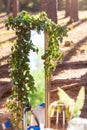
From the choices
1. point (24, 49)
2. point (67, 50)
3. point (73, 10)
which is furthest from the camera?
point (73, 10)

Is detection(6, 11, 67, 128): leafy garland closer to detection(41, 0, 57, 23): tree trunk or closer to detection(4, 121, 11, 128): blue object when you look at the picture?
detection(4, 121, 11, 128): blue object

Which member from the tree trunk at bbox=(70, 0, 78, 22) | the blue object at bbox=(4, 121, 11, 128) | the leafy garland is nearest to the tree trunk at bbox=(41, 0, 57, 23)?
the tree trunk at bbox=(70, 0, 78, 22)

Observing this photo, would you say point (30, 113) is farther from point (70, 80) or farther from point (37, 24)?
point (70, 80)

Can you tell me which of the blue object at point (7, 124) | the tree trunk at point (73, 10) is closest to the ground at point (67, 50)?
the blue object at point (7, 124)

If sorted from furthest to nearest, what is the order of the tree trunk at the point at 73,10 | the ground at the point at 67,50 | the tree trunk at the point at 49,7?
the tree trunk at the point at 73,10 < the tree trunk at the point at 49,7 < the ground at the point at 67,50

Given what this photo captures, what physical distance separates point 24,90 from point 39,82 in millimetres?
439

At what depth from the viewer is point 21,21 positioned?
5668mm

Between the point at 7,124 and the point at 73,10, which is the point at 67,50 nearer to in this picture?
the point at 73,10

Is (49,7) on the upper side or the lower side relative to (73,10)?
lower

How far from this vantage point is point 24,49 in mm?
5754

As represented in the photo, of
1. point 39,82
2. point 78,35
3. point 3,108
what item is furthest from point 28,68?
point 78,35

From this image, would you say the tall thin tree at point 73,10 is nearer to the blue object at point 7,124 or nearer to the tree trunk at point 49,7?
the tree trunk at point 49,7

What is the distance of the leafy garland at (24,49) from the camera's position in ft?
18.8

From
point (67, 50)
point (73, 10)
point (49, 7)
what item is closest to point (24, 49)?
point (49, 7)
